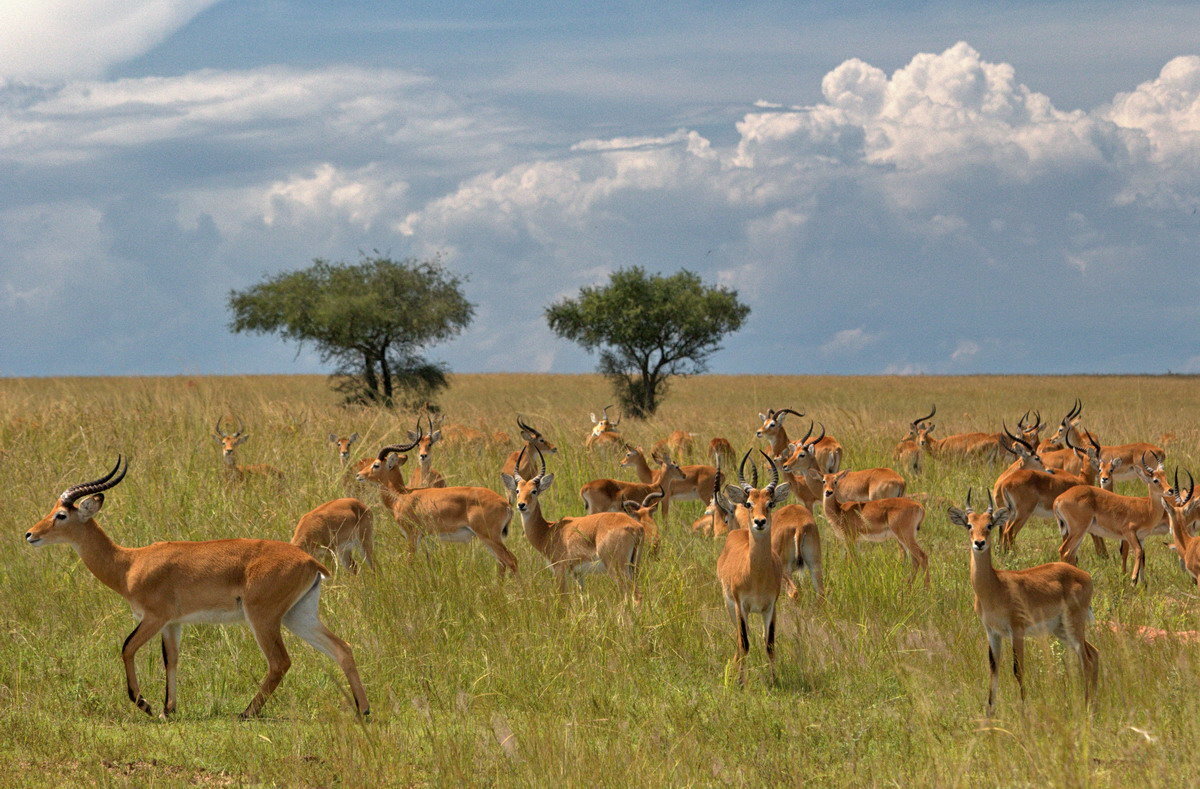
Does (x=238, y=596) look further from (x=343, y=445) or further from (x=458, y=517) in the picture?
(x=343, y=445)

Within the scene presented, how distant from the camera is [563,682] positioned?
686 centimetres

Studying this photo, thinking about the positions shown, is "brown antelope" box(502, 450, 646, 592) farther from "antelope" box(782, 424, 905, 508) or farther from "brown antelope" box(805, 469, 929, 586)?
"antelope" box(782, 424, 905, 508)

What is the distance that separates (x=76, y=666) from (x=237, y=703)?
132cm

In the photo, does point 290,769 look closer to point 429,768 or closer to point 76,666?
point 429,768

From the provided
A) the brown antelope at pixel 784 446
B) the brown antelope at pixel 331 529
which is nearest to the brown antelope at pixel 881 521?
the brown antelope at pixel 331 529

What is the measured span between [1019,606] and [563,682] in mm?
2606

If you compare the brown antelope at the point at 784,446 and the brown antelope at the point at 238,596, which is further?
the brown antelope at the point at 784,446

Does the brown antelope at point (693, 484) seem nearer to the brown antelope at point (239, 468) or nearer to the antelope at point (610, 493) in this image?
the antelope at point (610, 493)

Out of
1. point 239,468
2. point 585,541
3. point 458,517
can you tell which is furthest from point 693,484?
point 239,468

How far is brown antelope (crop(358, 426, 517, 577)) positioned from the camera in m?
9.66

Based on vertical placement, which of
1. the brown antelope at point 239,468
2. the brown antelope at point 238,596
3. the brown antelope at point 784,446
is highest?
the brown antelope at point 784,446

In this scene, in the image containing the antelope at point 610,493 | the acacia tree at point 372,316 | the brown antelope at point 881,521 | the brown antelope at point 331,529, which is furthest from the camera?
the acacia tree at point 372,316

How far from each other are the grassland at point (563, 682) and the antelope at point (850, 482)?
0.98 m

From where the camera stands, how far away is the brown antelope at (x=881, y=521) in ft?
33.3
